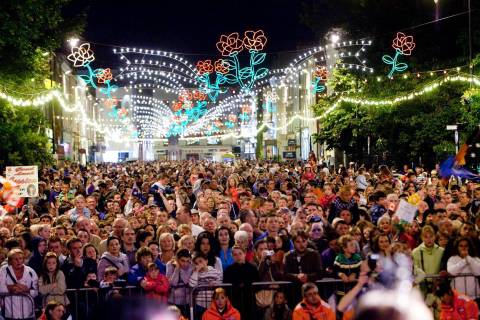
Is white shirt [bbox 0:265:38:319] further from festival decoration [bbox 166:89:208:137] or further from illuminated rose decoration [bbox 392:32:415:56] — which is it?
festival decoration [bbox 166:89:208:137]

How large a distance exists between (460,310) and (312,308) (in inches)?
62.5

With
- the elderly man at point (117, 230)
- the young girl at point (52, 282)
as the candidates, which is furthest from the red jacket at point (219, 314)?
the elderly man at point (117, 230)

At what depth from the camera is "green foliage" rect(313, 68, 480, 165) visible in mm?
32812

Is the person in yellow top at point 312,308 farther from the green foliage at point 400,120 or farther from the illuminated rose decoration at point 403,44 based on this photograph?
the illuminated rose decoration at point 403,44

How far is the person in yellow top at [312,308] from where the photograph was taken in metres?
8.05

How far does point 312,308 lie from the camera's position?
8078 mm

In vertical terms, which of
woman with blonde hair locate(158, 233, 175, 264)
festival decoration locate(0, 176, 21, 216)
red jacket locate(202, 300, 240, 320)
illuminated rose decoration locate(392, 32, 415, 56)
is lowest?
red jacket locate(202, 300, 240, 320)

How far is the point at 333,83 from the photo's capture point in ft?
144

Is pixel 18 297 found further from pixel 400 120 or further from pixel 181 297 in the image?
pixel 400 120

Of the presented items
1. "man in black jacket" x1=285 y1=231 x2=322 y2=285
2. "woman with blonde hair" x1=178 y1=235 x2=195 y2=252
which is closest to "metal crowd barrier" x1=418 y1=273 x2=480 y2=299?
"man in black jacket" x1=285 y1=231 x2=322 y2=285

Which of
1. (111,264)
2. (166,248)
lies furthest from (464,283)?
(111,264)

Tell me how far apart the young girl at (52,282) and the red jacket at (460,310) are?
424cm

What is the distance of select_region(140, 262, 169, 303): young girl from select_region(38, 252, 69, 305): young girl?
3.19 ft

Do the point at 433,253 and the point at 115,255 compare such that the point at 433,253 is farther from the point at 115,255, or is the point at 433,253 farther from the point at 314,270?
the point at 115,255
